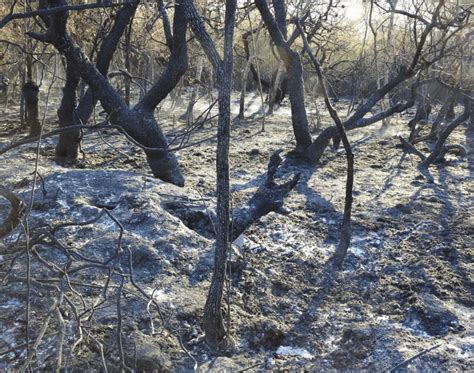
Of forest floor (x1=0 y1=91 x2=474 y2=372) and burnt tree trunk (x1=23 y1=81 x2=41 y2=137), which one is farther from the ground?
burnt tree trunk (x1=23 y1=81 x2=41 y2=137)

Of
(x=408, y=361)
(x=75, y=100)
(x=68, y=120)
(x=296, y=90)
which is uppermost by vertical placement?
(x=296, y=90)

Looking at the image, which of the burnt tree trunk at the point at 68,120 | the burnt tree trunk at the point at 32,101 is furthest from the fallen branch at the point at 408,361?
the burnt tree trunk at the point at 32,101

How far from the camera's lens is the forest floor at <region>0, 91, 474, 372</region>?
2.95 metres

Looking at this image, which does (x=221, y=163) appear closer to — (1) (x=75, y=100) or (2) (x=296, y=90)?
(1) (x=75, y=100)

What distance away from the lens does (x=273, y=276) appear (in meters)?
3.99

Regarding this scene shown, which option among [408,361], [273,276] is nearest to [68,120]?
[273,276]

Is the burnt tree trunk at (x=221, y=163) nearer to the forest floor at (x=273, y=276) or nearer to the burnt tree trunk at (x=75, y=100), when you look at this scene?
the forest floor at (x=273, y=276)

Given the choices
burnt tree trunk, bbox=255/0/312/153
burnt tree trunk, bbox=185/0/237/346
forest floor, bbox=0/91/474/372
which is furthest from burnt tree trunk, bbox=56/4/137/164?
burnt tree trunk, bbox=185/0/237/346

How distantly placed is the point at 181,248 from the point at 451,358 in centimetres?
195

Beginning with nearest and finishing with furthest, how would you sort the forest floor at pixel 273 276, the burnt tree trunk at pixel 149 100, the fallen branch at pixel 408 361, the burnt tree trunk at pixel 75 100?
1. the fallen branch at pixel 408 361
2. the forest floor at pixel 273 276
3. the burnt tree trunk at pixel 149 100
4. the burnt tree trunk at pixel 75 100

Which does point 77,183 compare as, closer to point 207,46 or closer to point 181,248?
point 181,248

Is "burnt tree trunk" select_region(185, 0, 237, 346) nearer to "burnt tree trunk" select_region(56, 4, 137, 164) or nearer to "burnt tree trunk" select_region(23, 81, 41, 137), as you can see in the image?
"burnt tree trunk" select_region(56, 4, 137, 164)

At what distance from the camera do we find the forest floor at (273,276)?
2.95 metres

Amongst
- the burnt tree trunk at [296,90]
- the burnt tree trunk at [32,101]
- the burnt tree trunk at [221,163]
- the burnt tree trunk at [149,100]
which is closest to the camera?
the burnt tree trunk at [221,163]
